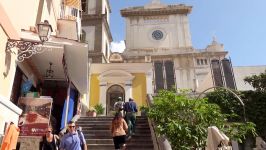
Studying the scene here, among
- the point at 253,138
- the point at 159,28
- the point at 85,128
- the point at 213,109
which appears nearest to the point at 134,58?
the point at 159,28

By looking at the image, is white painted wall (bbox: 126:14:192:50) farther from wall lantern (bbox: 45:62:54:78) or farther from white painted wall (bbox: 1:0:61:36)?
white painted wall (bbox: 1:0:61:36)

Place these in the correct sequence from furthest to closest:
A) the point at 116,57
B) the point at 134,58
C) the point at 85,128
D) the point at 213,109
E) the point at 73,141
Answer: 1. the point at 134,58
2. the point at 116,57
3. the point at 85,128
4. the point at 213,109
5. the point at 73,141

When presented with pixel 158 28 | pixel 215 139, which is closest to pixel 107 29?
pixel 158 28

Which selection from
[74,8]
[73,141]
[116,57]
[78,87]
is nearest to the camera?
[73,141]

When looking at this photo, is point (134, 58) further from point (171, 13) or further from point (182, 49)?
point (171, 13)

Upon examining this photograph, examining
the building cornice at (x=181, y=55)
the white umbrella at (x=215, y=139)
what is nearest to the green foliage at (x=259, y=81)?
the white umbrella at (x=215, y=139)

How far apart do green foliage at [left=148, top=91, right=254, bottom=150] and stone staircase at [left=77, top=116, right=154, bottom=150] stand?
1.26m

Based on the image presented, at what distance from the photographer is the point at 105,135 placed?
10.4 m

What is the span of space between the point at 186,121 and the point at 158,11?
31893 mm

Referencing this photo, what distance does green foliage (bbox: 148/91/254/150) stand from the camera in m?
8.17

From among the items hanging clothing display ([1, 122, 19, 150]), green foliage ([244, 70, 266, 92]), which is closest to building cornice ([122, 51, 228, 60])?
green foliage ([244, 70, 266, 92])

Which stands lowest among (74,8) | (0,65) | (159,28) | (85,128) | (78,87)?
(85,128)

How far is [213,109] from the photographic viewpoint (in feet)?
28.5

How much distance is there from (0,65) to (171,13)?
33589 millimetres
